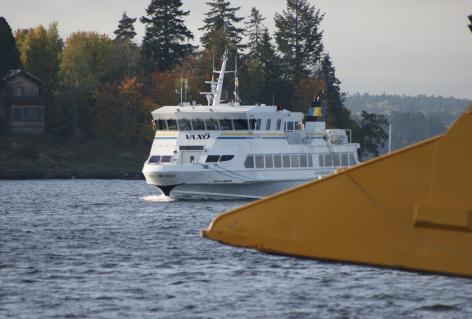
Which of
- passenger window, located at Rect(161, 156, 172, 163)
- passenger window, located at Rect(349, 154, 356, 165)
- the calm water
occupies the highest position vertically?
passenger window, located at Rect(161, 156, 172, 163)

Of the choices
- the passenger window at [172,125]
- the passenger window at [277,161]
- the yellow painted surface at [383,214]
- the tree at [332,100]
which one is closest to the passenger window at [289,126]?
the passenger window at [277,161]

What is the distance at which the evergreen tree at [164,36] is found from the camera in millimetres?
148875

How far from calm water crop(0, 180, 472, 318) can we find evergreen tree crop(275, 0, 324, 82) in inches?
4444

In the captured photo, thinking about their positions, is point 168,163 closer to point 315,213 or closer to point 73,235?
point 73,235

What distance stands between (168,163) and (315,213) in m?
53.8

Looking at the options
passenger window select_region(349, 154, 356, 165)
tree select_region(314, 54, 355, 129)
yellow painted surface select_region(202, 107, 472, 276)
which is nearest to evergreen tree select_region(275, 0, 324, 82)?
tree select_region(314, 54, 355, 129)

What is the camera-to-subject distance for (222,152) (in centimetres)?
6469

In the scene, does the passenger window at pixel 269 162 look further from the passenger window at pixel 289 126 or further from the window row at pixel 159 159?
the window row at pixel 159 159

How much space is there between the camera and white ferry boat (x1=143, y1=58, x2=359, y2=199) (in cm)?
6412

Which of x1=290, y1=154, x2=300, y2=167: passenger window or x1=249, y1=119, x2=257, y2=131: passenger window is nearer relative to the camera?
x1=249, y1=119, x2=257, y2=131: passenger window

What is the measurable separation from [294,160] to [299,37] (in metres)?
94.6

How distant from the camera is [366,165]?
1023cm

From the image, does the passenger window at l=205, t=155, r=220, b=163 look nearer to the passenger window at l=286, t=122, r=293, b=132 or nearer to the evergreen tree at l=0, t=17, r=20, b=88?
the passenger window at l=286, t=122, r=293, b=132

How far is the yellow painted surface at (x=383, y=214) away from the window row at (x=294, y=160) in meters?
55.2
